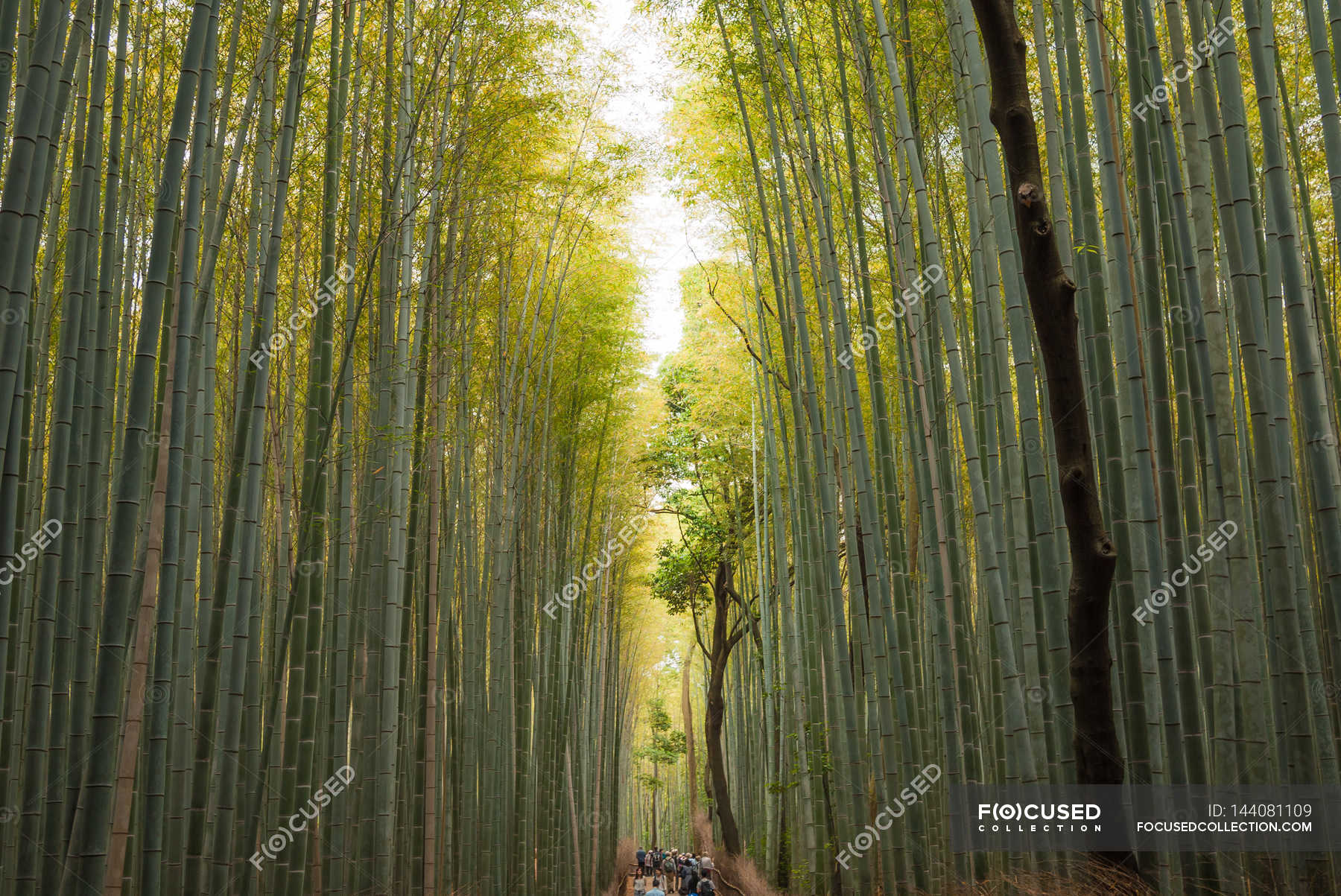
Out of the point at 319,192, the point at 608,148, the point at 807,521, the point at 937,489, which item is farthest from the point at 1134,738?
the point at 608,148

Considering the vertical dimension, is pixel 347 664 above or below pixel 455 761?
above

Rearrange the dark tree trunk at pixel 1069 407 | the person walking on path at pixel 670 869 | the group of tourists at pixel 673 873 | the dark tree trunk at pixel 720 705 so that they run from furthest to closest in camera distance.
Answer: the person walking on path at pixel 670 869
the dark tree trunk at pixel 720 705
the group of tourists at pixel 673 873
the dark tree trunk at pixel 1069 407

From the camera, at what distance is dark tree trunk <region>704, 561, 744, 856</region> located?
1044 cm

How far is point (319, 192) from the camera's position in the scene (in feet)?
17.2

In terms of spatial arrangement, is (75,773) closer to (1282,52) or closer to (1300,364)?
(1300,364)

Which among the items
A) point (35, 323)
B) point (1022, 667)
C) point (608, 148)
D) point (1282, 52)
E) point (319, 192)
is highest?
point (608, 148)

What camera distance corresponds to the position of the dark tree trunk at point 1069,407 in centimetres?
244

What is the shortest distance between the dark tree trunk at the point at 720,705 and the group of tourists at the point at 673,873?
52cm

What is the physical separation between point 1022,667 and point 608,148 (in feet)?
16.4

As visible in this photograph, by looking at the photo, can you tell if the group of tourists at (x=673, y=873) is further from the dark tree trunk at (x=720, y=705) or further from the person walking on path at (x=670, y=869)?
the dark tree trunk at (x=720, y=705)

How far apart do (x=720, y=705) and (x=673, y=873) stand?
6645mm

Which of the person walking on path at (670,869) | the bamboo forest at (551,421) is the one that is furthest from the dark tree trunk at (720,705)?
the person walking on path at (670,869)

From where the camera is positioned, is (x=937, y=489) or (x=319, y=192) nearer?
(x=937, y=489)

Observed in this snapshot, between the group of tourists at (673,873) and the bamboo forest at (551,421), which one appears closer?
the bamboo forest at (551,421)
